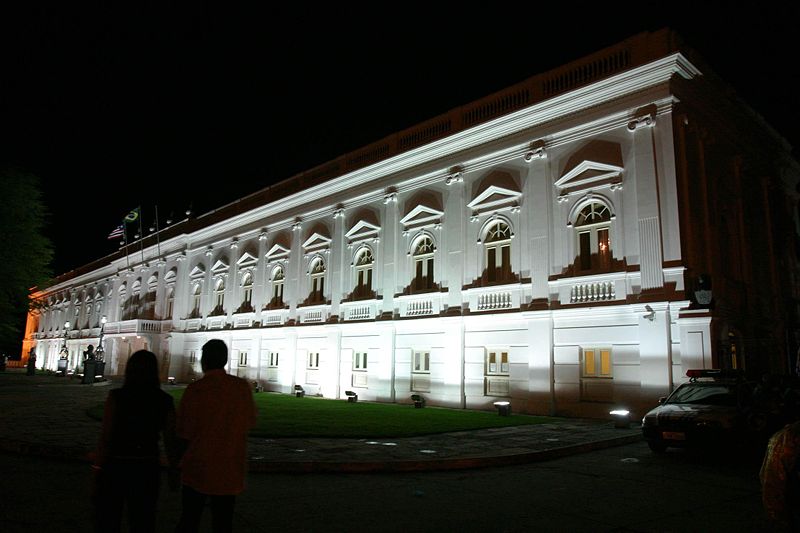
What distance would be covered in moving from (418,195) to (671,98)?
10217mm

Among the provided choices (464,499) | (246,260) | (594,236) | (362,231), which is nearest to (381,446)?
(464,499)

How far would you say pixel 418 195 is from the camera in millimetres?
23453

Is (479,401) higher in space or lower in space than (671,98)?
lower

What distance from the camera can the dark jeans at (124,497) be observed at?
13.0ft

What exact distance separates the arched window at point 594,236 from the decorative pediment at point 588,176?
69 cm

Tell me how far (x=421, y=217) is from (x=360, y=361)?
6.94m

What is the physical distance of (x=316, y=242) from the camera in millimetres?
28578

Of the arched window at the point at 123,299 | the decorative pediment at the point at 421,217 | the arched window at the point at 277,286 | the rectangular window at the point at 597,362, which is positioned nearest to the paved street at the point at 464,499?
the rectangular window at the point at 597,362

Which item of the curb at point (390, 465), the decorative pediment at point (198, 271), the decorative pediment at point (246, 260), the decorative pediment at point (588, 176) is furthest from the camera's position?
the decorative pediment at point (198, 271)

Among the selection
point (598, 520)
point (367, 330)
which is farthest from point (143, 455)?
point (367, 330)

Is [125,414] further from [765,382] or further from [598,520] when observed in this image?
[765,382]

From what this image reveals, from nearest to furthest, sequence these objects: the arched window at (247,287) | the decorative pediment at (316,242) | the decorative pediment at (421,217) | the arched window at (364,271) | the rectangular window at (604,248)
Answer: the rectangular window at (604,248), the decorative pediment at (421,217), the arched window at (364,271), the decorative pediment at (316,242), the arched window at (247,287)

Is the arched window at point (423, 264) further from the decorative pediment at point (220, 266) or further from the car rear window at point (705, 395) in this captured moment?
the decorative pediment at point (220, 266)

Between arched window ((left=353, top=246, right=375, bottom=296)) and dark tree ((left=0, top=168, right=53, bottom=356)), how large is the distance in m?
19.0
